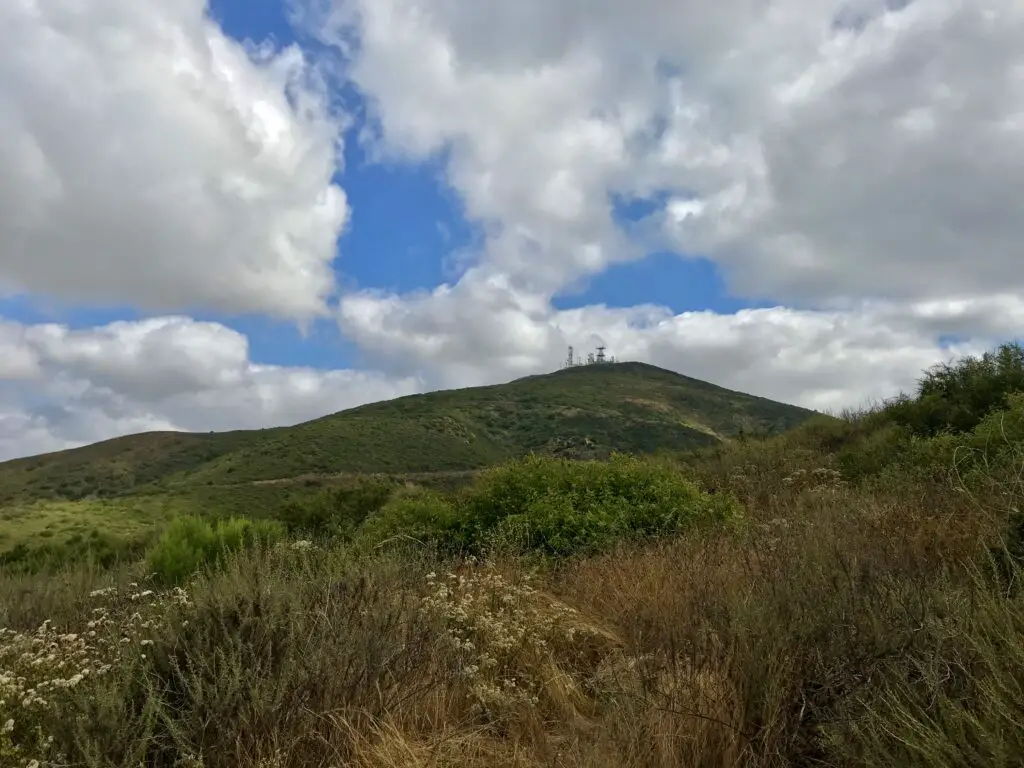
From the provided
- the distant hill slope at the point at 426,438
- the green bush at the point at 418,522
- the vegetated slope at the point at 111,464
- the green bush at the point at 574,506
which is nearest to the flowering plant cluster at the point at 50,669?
the green bush at the point at 574,506

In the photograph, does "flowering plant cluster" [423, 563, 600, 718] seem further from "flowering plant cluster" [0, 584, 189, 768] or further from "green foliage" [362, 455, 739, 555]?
"green foliage" [362, 455, 739, 555]

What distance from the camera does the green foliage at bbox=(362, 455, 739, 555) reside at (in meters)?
10.8

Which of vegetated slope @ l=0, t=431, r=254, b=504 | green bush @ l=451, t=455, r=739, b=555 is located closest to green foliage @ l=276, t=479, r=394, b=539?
green bush @ l=451, t=455, r=739, b=555

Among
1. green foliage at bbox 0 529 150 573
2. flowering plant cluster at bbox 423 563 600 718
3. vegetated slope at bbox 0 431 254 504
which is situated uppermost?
vegetated slope at bbox 0 431 254 504

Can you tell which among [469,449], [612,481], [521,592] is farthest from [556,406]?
[521,592]

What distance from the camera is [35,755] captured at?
11.6 ft

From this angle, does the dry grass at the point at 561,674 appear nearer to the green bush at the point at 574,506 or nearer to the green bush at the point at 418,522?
the green bush at the point at 574,506

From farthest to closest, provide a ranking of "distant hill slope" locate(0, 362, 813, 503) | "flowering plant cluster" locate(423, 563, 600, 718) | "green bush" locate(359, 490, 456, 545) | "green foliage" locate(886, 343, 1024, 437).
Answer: "distant hill slope" locate(0, 362, 813, 503)
"green foliage" locate(886, 343, 1024, 437)
"green bush" locate(359, 490, 456, 545)
"flowering plant cluster" locate(423, 563, 600, 718)

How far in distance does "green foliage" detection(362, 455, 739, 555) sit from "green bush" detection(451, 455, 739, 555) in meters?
0.02

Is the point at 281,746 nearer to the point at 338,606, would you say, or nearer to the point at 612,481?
the point at 338,606

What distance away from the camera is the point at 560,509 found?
37.1ft

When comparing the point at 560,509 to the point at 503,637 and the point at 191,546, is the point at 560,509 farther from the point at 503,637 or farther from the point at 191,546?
the point at 503,637

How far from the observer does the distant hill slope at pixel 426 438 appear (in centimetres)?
5884

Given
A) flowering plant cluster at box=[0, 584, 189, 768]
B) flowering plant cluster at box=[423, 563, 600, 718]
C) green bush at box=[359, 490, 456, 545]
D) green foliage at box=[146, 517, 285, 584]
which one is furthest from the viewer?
green bush at box=[359, 490, 456, 545]
